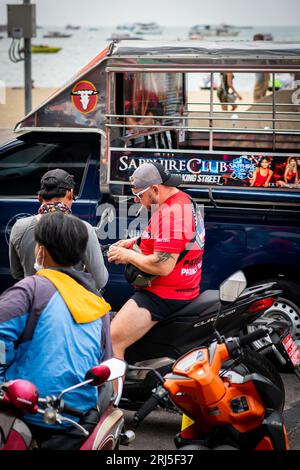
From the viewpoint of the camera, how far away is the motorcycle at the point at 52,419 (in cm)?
296

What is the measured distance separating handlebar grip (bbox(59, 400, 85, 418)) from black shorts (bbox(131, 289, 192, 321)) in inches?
63.3

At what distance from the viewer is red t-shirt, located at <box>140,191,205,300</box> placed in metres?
4.73

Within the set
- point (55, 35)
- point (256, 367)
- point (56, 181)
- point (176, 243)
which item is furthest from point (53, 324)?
point (55, 35)

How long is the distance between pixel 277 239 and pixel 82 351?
316 centimetres

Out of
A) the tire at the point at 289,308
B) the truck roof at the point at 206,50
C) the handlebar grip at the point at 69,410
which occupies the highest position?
the truck roof at the point at 206,50

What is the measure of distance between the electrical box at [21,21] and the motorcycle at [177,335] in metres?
8.78

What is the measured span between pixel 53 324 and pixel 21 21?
34.2 feet

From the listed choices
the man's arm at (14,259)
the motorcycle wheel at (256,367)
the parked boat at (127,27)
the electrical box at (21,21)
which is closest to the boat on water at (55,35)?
the parked boat at (127,27)

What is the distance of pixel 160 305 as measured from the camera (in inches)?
192

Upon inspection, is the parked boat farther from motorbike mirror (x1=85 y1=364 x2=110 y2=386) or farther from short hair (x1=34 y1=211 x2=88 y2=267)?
motorbike mirror (x1=85 y1=364 x2=110 y2=386)

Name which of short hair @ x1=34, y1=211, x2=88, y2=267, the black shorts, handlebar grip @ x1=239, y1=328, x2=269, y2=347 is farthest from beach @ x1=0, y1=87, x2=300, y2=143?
short hair @ x1=34, y1=211, x2=88, y2=267

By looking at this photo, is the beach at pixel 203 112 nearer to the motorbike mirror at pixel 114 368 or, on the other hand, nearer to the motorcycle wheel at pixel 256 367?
the motorcycle wheel at pixel 256 367

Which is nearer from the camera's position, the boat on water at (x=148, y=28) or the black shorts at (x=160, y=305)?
the black shorts at (x=160, y=305)

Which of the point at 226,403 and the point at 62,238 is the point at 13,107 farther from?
the point at 62,238
